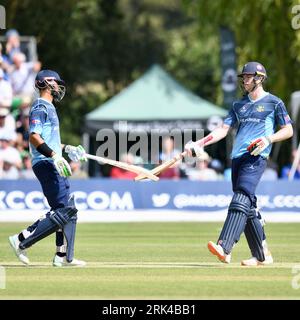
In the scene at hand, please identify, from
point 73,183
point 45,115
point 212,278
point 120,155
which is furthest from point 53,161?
point 120,155

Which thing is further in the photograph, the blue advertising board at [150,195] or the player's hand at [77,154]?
the blue advertising board at [150,195]

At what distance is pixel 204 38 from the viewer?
33.7 meters

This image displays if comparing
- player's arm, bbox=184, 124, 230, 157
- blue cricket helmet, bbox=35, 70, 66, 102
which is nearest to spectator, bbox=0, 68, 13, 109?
blue cricket helmet, bbox=35, 70, 66, 102

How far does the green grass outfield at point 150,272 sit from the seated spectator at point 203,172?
7.47 meters

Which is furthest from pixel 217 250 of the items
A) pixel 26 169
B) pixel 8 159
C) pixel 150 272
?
pixel 26 169

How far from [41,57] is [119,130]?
10.7 meters

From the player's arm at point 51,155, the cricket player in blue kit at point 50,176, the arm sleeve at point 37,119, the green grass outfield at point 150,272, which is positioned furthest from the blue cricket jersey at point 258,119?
the arm sleeve at point 37,119

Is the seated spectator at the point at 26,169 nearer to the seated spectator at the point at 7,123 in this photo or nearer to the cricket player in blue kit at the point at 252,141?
the seated spectator at the point at 7,123

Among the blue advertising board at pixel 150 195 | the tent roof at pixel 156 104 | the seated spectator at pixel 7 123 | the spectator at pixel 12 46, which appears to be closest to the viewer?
the blue advertising board at pixel 150 195

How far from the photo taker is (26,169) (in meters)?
24.6

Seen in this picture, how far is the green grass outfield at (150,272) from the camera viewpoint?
9461 millimetres

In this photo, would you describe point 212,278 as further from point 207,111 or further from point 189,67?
point 189,67

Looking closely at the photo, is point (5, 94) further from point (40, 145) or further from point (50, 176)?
point (40, 145)

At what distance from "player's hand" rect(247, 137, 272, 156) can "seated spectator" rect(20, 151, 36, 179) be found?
12.6 metres
